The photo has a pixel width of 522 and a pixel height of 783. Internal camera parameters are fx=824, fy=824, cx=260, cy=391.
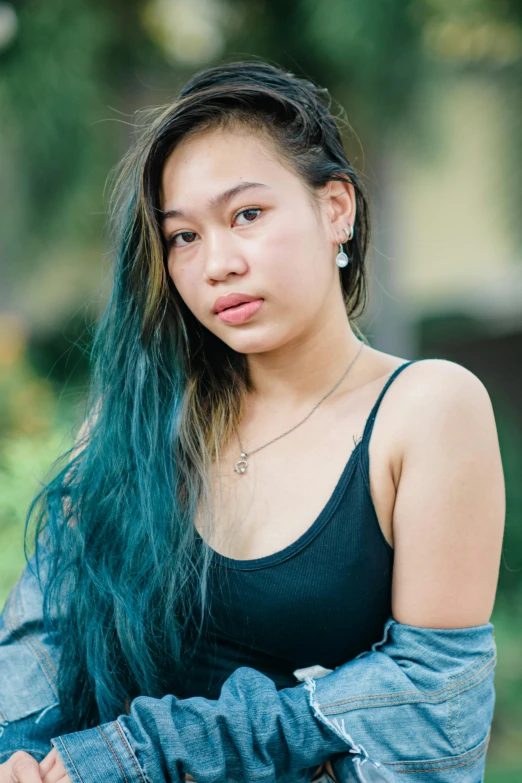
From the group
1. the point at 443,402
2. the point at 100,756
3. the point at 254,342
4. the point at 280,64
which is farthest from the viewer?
the point at 280,64

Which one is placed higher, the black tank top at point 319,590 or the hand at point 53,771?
the black tank top at point 319,590

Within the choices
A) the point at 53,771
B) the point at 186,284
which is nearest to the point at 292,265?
the point at 186,284

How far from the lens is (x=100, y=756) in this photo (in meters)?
1.23

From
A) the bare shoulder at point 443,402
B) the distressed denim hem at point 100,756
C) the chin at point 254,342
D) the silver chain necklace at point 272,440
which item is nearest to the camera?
the distressed denim hem at point 100,756

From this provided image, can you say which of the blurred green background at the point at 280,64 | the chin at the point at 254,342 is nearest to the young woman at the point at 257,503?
the chin at the point at 254,342

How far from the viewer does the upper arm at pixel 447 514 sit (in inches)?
50.6

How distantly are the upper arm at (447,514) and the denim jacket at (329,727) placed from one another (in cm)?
5

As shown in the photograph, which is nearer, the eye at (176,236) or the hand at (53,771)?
the hand at (53,771)

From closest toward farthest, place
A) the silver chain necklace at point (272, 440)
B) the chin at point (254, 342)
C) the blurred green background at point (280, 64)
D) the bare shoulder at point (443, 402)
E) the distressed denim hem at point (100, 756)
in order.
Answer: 1. the distressed denim hem at point (100, 756)
2. the bare shoulder at point (443, 402)
3. the chin at point (254, 342)
4. the silver chain necklace at point (272, 440)
5. the blurred green background at point (280, 64)

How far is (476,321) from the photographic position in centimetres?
584

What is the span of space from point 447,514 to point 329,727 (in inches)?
14.5

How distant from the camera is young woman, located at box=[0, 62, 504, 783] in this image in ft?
4.11

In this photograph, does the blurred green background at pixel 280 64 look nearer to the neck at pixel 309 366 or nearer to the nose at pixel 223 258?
the neck at pixel 309 366

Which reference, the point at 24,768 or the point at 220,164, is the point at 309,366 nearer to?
the point at 220,164
